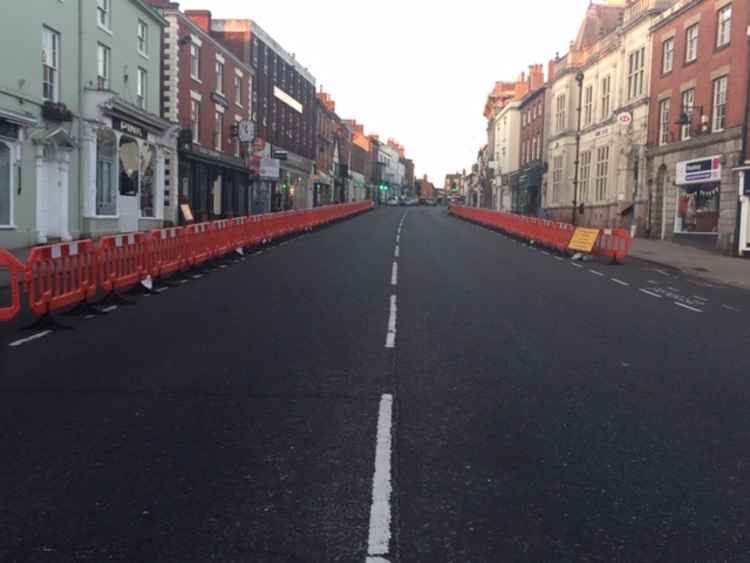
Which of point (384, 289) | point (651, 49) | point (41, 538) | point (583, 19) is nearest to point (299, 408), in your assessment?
point (41, 538)

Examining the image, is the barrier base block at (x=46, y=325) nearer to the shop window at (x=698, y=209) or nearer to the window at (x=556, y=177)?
the shop window at (x=698, y=209)

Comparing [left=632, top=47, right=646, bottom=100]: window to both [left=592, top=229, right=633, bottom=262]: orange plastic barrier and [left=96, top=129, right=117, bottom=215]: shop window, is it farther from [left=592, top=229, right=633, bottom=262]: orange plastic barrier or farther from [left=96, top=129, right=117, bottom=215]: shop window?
[left=96, top=129, right=117, bottom=215]: shop window

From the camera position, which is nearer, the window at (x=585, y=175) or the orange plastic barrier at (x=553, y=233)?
the orange plastic barrier at (x=553, y=233)

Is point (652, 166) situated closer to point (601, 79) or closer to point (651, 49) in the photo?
point (651, 49)

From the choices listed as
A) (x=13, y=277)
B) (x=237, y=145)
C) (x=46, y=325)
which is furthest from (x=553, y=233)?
(x=237, y=145)

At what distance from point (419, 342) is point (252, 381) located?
2656mm

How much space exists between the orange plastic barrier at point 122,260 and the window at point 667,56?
26834 millimetres

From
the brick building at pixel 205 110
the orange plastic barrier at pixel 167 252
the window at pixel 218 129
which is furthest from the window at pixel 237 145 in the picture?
the orange plastic barrier at pixel 167 252

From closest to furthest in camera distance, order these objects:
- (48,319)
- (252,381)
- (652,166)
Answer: (252,381)
(48,319)
(652,166)

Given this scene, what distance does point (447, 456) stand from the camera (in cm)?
500

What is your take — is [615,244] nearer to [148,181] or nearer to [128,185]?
[128,185]

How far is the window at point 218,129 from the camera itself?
41250 millimetres

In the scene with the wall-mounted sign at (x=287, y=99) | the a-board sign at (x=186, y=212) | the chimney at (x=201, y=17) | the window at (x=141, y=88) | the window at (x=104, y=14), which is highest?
the chimney at (x=201, y=17)

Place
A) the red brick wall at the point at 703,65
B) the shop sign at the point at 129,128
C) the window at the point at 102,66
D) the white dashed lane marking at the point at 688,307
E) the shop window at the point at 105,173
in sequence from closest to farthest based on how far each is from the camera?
the white dashed lane marking at the point at 688,307
the red brick wall at the point at 703,65
the window at the point at 102,66
the shop window at the point at 105,173
the shop sign at the point at 129,128
